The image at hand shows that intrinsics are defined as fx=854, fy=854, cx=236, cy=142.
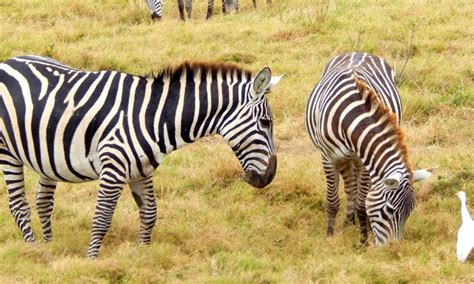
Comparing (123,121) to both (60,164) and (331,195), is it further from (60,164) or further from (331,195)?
(331,195)

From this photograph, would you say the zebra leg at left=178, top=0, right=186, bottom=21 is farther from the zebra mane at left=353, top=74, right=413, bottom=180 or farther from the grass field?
the zebra mane at left=353, top=74, right=413, bottom=180

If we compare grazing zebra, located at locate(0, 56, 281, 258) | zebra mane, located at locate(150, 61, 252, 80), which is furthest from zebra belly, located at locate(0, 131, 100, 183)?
zebra mane, located at locate(150, 61, 252, 80)

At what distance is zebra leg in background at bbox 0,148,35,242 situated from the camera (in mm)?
6430

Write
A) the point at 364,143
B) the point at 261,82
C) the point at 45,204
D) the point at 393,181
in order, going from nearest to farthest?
the point at 393,181 → the point at 261,82 → the point at 364,143 → the point at 45,204

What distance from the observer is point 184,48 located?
39.4ft

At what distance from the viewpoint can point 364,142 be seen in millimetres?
6164

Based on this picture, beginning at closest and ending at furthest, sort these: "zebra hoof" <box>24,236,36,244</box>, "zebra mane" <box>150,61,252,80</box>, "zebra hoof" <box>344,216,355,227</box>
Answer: "zebra mane" <box>150,61,252,80</box> < "zebra hoof" <box>24,236,36,244</box> < "zebra hoof" <box>344,216,355,227</box>

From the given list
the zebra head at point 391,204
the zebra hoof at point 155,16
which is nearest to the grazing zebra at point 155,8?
the zebra hoof at point 155,16

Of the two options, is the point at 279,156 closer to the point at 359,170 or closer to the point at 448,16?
the point at 359,170

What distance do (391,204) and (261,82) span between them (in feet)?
4.06

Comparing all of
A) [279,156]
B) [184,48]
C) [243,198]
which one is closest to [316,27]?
[184,48]

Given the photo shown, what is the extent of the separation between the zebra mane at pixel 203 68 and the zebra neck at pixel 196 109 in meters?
0.03

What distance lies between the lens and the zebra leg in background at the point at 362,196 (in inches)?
261

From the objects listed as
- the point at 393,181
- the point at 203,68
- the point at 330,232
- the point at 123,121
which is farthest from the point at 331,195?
the point at 123,121
